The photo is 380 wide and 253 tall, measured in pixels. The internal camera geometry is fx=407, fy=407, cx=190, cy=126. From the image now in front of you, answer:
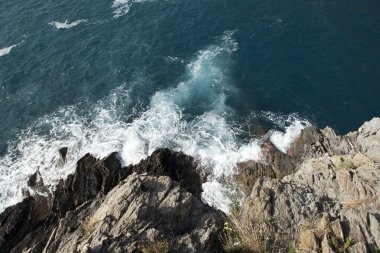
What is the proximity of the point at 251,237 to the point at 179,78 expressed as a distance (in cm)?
5391

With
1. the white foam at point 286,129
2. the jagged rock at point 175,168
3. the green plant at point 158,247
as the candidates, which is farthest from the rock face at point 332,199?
the jagged rock at point 175,168

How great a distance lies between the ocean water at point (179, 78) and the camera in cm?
6312

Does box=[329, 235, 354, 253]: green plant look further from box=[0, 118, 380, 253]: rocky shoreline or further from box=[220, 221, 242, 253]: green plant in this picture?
box=[220, 221, 242, 253]: green plant

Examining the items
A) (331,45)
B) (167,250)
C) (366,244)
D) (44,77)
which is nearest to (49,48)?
(44,77)

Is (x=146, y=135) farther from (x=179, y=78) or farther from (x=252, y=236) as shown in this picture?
(x=252, y=236)

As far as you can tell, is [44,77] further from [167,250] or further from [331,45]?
[167,250]

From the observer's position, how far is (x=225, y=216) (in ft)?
116

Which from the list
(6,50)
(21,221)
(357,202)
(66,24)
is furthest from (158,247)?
(66,24)

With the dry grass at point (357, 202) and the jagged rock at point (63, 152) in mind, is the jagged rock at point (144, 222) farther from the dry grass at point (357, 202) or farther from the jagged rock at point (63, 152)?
the jagged rock at point (63, 152)

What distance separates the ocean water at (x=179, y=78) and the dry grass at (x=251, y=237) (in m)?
25.3

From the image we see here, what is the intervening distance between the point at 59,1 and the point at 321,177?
3212 inches

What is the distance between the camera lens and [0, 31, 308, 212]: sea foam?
5938 centimetres

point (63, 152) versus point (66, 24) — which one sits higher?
point (66, 24)

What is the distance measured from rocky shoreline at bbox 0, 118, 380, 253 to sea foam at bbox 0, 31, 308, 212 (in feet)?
18.1
